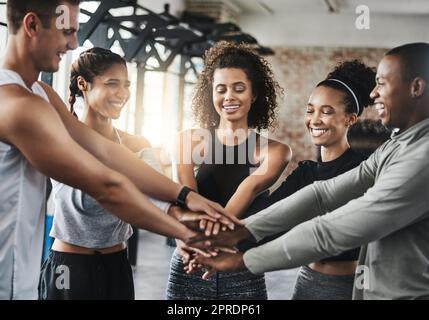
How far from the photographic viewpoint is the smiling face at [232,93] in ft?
6.39

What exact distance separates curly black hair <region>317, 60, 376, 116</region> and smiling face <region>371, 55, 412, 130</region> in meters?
0.07

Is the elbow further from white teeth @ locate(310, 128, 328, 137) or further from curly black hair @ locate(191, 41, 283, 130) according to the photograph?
white teeth @ locate(310, 128, 328, 137)

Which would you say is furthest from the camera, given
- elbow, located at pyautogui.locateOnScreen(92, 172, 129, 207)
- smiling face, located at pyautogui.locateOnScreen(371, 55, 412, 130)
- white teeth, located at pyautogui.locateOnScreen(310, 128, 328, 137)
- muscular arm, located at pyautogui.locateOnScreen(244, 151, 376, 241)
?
white teeth, located at pyautogui.locateOnScreen(310, 128, 328, 137)

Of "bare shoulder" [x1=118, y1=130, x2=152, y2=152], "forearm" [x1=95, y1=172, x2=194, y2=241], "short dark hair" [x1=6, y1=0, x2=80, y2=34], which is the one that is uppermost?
"short dark hair" [x1=6, y1=0, x2=80, y2=34]

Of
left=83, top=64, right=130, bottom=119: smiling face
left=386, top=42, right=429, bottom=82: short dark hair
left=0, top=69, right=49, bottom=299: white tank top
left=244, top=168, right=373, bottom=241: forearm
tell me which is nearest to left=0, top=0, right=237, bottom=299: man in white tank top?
left=0, top=69, right=49, bottom=299: white tank top

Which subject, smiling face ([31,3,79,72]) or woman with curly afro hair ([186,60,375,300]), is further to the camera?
woman with curly afro hair ([186,60,375,300])

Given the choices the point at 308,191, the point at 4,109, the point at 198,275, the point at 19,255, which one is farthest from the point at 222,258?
the point at 4,109

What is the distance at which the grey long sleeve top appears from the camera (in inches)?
64.3

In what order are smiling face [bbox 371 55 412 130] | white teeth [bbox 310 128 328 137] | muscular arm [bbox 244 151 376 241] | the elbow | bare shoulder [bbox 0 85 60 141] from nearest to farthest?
1. bare shoulder [bbox 0 85 60 141]
2. the elbow
3. smiling face [bbox 371 55 412 130]
4. muscular arm [bbox 244 151 376 241]
5. white teeth [bbox 310 128 328 137]

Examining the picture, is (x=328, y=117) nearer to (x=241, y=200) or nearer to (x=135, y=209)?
(x=241, y=200)

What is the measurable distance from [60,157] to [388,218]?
0.92 metres

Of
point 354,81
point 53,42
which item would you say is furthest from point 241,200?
point 53,42

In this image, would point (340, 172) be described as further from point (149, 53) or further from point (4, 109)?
point (4, 109)

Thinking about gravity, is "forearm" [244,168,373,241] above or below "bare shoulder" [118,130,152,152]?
below
